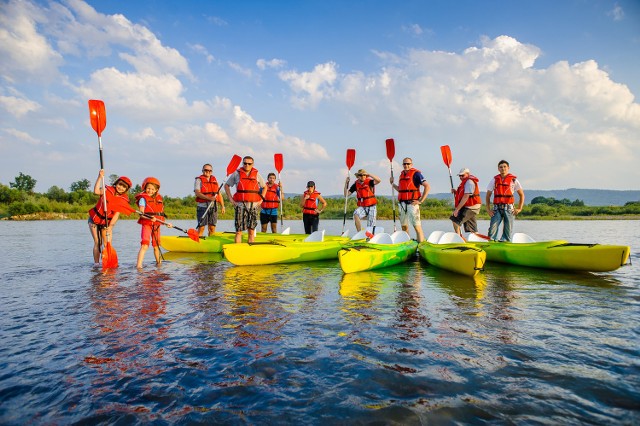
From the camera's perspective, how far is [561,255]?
22.4 feet

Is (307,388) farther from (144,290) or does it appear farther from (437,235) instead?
(437,235)

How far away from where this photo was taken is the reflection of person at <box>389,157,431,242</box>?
945 centimetres

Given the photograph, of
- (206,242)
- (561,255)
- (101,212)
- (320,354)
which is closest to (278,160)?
(206,242)

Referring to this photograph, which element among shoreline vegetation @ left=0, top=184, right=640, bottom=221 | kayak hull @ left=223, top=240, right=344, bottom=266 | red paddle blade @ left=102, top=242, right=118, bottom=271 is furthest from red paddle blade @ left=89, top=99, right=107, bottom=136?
shoreline vegetation @ left=0, top=184, right=640, bottom=221

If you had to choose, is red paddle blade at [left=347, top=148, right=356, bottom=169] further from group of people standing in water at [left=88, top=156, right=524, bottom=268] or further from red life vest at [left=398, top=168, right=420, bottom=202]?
red life vest at [left=398, top=168, right=420, bottom=202]

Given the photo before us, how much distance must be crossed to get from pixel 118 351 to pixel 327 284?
344 cm

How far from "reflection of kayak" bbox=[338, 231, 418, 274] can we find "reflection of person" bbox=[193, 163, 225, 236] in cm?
474

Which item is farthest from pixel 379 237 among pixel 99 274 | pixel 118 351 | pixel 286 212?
pixel 286 212

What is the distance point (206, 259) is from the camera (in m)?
9.47

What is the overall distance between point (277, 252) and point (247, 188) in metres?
1.62

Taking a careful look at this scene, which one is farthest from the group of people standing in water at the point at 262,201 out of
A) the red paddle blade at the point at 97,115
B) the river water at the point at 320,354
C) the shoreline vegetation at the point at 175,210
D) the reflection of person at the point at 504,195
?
the shoreline vegetation at the point at 175,210

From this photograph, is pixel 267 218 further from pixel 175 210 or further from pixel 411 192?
pixel 175 210

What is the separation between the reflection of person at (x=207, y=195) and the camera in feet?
34.2

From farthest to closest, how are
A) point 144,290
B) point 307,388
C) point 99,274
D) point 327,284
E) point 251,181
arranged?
point 251,181 < point 99,274 < point 327,284 < point 144,290 < point 307,388
